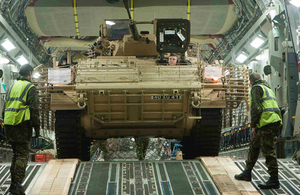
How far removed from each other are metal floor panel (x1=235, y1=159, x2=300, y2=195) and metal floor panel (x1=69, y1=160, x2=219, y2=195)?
0.73m

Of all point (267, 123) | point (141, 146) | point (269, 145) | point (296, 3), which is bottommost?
point (141, 146)

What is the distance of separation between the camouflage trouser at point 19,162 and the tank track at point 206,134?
338cm

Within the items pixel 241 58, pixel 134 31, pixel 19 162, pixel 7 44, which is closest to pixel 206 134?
pixel 134 31

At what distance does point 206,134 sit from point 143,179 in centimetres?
209

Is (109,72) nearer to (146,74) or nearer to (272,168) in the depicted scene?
(146,74)

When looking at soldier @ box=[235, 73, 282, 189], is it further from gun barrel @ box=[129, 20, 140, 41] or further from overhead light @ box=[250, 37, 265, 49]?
overhead light @ box=[250, 37, 265, 49]

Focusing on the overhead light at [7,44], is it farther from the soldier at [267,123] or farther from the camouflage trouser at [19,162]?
the soldier at [267,123]

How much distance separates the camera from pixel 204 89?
726 centimetres

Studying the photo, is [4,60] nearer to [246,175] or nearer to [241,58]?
[241,58]

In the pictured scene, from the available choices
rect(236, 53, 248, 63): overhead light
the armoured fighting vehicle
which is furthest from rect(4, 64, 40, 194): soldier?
rect(236, 53, 248, 63): overhead light

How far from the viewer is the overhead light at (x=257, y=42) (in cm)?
1121

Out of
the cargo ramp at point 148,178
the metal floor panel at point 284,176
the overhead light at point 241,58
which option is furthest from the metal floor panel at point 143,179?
the overhead light at point 241,58

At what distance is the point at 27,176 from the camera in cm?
619

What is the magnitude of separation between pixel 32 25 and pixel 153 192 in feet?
27.7
